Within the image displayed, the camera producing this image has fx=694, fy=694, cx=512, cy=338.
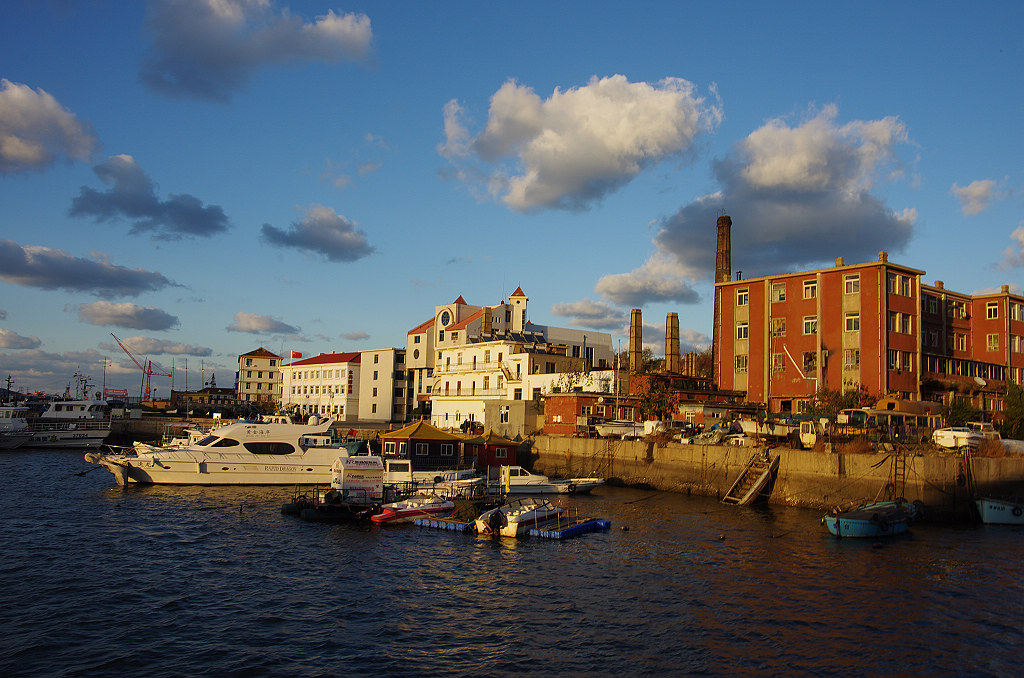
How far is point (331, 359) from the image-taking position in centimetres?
11862

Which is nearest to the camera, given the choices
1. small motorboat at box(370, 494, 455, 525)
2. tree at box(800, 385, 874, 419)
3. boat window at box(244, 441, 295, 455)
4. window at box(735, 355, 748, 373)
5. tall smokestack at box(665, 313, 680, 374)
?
small motorboat at box(370, 494, 455, 525)

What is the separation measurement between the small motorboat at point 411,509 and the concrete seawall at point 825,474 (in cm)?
1792

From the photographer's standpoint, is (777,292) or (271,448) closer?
(271,448)

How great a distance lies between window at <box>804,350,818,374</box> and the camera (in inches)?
2267

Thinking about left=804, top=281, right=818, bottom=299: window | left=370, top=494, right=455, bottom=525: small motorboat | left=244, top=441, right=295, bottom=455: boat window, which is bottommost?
left=370, top=494, right=455, bottom=525: small motorboat

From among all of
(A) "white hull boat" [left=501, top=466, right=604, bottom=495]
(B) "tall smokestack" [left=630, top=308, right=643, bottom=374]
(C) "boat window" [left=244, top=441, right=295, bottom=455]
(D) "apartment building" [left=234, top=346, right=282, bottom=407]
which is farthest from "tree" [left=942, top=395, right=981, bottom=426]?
(D) "apartment building" [left=234, top=346, right=282, bottom=407]

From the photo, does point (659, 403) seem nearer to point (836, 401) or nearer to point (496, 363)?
point (836, 401)

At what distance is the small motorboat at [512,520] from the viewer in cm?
3244

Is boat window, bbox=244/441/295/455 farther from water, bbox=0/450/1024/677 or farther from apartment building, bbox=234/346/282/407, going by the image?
apartment building, bbox=234/346/282/407

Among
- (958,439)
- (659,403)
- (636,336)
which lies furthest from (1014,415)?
(636,336)

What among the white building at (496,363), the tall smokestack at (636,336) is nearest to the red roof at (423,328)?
the white building at (496,363)

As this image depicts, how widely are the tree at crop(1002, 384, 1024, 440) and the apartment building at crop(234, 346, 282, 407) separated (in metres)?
124

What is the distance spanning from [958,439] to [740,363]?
24036 millimetres

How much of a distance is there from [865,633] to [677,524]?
51.0 ft
